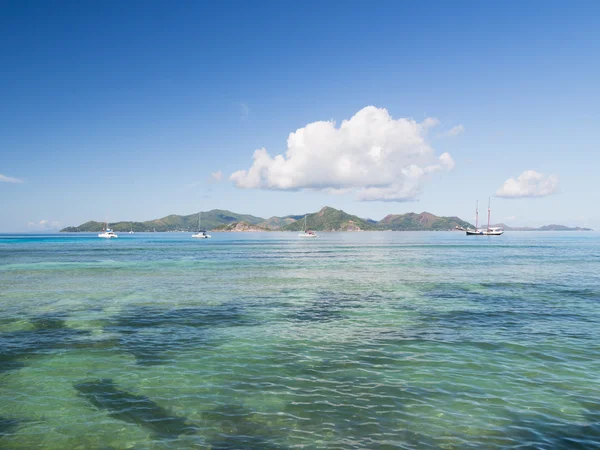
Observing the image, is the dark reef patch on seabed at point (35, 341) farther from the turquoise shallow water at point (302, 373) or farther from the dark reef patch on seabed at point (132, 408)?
the dark reef patch on seabed at point (132, 408)

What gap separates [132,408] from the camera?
45.9 ft

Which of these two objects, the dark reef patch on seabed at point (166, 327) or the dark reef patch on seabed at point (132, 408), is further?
the dark reef patch on seabed at point (166, 327)

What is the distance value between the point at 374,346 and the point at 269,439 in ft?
35.4

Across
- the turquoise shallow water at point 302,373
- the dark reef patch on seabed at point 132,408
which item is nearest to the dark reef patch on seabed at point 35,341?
the turquoise shallow water at point 302,373

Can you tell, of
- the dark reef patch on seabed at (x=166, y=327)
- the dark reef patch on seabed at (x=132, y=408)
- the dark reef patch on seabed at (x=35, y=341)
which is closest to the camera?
the dark reef patch on seabed at (x=132, y=408)

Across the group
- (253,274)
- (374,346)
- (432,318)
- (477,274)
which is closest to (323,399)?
(374,346)

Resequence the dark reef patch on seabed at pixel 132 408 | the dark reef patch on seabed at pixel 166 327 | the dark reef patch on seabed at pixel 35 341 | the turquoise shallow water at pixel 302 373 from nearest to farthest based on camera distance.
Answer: the turquoise shallow water at pixel 302 373, the dark reef patch on seabed at pixel 132 408, the dark reef patch on seabed at pixel 35 341, the dark reef patch on seabed at pixel 166 327

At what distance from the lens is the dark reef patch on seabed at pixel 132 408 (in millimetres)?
12594

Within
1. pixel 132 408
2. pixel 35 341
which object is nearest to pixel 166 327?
pixel 35 341

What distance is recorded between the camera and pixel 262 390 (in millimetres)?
15438

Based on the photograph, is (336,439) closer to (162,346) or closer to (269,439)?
(269,439)

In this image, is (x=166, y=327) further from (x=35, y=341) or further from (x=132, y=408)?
(x=132, y=408)

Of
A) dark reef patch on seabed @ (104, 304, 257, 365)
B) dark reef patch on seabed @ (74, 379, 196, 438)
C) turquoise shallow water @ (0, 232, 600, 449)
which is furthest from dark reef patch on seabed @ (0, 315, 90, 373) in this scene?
dark reef patch on seabed @ (74, 379, 196, 438)

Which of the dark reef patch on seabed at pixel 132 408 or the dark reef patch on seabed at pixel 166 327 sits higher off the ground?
the dark reef patch on seabed at pixel 132 408
